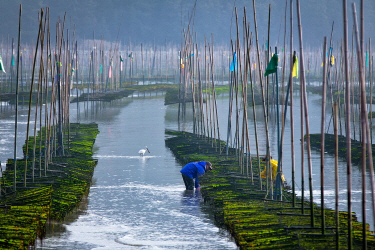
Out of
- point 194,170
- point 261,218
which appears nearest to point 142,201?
point 194,170

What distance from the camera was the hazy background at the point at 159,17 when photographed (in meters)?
77.4

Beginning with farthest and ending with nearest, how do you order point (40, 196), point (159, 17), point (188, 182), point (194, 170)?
point (159, 17) → point (188, 182) → point (194, 170) → point (40, 196)

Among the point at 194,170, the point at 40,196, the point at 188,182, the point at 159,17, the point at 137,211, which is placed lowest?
the point at 137,211

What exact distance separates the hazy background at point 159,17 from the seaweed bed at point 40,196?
66.1m

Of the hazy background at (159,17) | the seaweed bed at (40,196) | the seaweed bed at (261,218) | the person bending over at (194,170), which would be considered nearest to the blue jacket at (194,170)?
the person bending over at (194,170)

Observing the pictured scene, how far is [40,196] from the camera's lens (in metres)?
7.68

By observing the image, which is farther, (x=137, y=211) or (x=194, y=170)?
(x=194, y=170)

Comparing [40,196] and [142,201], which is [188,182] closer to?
[142,201]

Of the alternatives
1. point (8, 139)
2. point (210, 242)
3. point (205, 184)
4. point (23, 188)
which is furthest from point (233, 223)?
point (8, 139)

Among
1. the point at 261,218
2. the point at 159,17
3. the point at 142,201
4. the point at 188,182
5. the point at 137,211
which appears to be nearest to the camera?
the point at 261,218

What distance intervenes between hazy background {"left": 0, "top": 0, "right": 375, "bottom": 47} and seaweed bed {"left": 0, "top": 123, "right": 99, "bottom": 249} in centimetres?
6615

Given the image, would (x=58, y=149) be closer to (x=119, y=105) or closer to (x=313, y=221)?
(x=313, y=221)

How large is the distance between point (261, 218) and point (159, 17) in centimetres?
7838

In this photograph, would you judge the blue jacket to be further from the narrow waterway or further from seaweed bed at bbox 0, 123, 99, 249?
seaweed bed at bbox 0, 123, 99, 249
